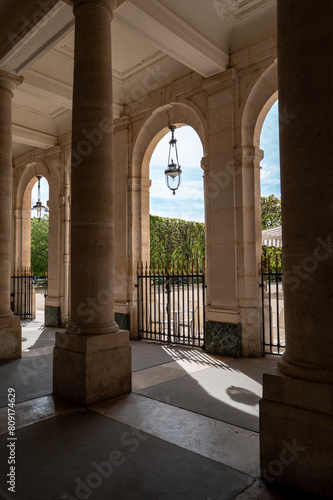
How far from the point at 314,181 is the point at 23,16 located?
277 inches

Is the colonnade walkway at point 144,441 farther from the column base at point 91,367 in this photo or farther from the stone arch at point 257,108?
the stone arch at point 257,108

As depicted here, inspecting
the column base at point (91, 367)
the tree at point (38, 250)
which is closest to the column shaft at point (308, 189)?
the column base at point (91, 367)

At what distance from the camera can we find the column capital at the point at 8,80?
335 inches

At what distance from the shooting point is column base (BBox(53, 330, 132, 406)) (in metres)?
5.20

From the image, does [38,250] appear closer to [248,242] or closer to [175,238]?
[175,238]

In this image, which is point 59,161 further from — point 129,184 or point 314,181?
point 314,181

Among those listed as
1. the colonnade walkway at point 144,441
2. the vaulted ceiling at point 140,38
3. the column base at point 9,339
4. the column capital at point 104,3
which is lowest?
the colonnade walkway at point 144,441

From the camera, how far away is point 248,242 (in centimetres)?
850

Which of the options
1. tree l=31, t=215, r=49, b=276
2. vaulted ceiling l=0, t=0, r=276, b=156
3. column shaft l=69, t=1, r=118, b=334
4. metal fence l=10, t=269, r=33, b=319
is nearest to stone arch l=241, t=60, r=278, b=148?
vaulted ceiling l=0, t=0, r=276, b=156

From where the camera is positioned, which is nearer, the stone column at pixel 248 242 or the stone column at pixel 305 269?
the stone column at pixel 305 269

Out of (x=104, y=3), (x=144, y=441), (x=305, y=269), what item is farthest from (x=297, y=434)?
(x=104, y=3)

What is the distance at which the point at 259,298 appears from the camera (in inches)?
332

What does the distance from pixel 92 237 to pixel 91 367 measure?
1.88m

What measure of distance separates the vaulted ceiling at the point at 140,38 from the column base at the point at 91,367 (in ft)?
18.9
